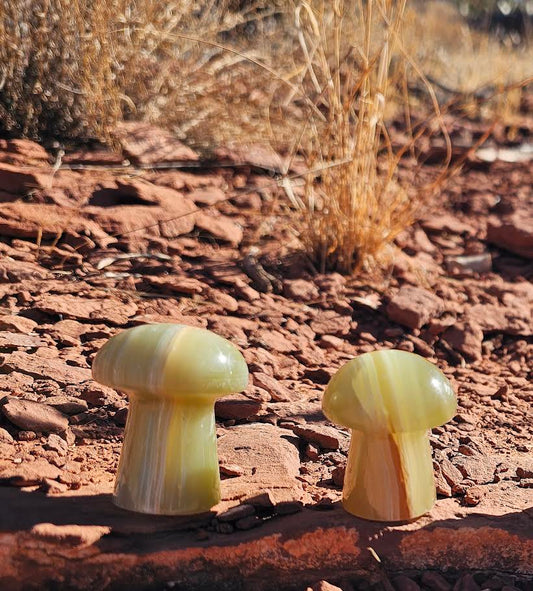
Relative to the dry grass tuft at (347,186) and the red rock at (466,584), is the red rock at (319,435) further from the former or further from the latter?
the dry grass tuft at (347,186)

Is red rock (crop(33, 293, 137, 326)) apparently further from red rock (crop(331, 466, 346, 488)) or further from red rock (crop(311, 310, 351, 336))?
red rock (crop(331, 466, 346, 488))

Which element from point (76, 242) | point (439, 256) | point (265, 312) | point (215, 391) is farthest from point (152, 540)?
point (439, 256)

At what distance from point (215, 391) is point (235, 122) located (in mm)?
3670

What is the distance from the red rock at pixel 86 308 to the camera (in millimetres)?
3172

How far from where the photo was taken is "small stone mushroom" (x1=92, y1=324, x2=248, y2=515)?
1905mm

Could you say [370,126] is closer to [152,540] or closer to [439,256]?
[439,256]

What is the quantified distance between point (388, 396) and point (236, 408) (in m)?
0.81

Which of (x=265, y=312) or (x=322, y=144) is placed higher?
(x=322, y=144)

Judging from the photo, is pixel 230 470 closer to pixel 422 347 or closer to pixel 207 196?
pixel 422 347

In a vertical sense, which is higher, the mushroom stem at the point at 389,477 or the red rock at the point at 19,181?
the red rock at the point at 19,181

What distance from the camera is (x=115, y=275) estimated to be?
3.63 metres

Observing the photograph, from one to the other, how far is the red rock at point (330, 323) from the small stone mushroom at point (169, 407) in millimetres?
1576

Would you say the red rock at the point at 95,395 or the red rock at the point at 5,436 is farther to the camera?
the red rock at the point at 95,395

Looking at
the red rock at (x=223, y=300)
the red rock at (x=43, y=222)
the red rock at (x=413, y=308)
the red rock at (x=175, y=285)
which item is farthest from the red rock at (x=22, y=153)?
the red rock at (x=413, y=308)
